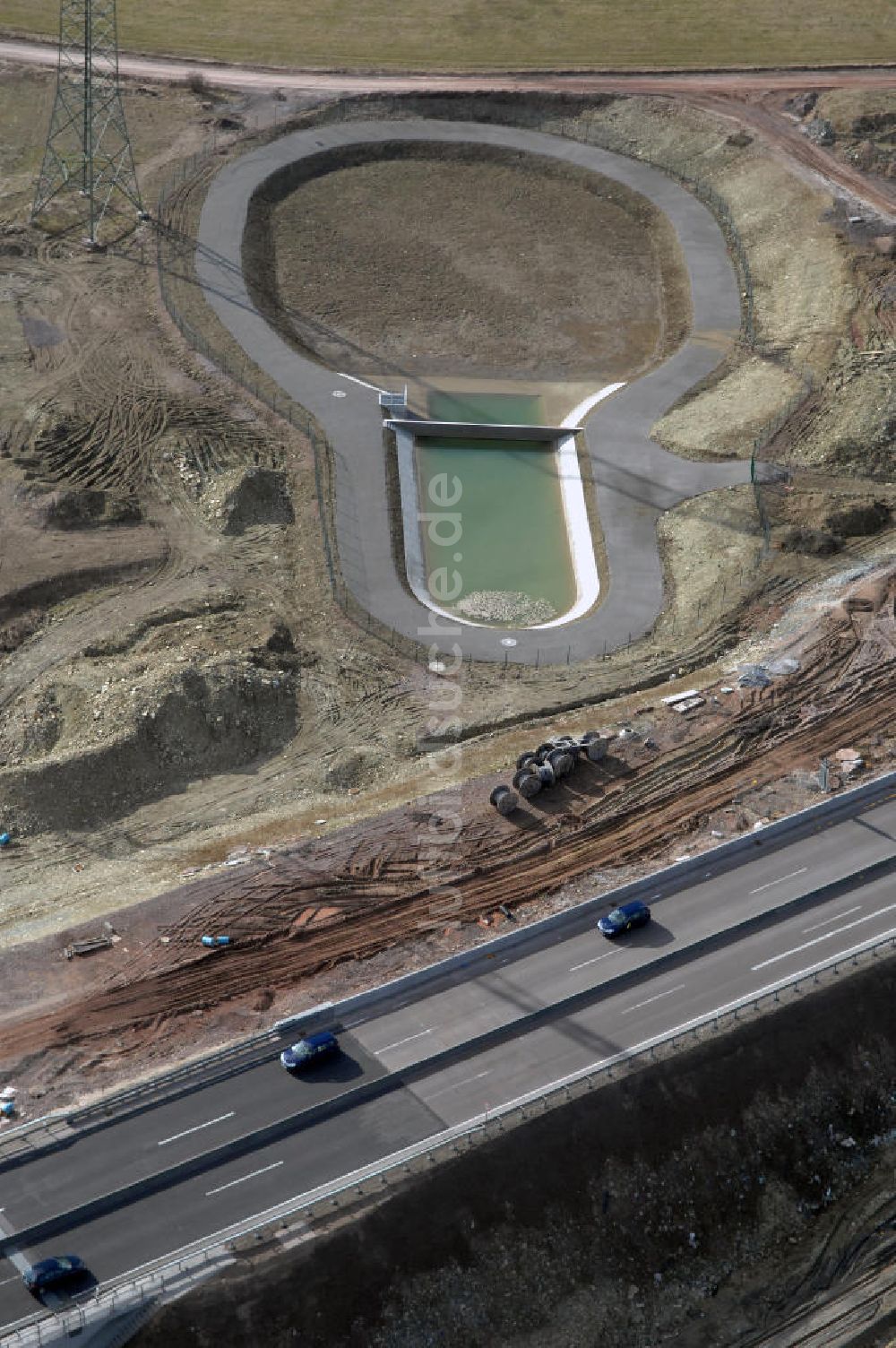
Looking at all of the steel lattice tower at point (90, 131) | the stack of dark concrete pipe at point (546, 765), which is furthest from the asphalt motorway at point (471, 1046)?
the steel lattice tower at point (90, 131)

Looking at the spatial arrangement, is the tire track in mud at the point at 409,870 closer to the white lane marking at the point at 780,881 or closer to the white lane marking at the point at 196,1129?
the white lane marking at the point at 780,881

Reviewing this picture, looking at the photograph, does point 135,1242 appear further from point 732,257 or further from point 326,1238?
point 732,257

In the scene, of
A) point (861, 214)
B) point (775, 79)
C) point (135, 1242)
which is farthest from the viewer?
point (775, 79)

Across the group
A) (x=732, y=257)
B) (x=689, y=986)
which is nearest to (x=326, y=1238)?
(x=689, y=986)

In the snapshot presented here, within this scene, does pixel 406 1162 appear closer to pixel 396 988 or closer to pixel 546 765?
pixel 396 988

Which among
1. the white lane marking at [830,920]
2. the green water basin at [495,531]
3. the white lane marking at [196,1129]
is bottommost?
the white lane marking at [196,1129]

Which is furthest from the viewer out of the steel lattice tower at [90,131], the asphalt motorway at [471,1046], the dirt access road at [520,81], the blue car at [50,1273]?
the dirt access road at [520,81]
